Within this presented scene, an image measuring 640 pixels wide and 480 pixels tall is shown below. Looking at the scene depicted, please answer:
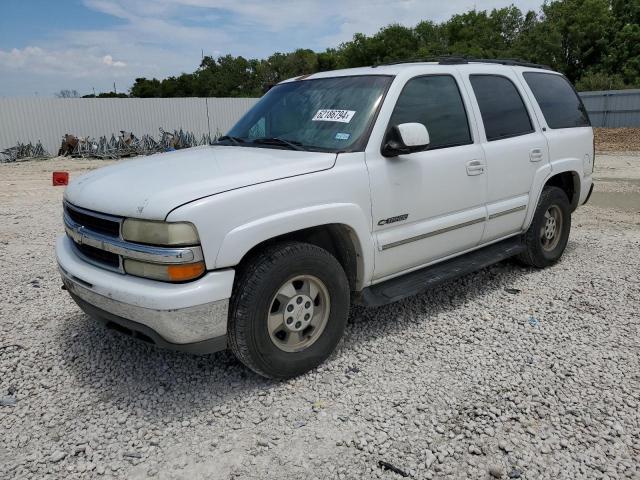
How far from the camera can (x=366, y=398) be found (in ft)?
10.1

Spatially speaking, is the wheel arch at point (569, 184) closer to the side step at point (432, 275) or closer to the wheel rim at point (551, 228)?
the wheel rim at point (551, 228)

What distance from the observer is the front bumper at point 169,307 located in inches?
106

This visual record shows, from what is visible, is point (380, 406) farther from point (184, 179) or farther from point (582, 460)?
point (184, 179)

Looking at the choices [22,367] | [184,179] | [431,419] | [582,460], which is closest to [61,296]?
[22,367]

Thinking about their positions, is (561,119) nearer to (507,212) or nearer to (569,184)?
(569,184)

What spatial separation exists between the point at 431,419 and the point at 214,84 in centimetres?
7341

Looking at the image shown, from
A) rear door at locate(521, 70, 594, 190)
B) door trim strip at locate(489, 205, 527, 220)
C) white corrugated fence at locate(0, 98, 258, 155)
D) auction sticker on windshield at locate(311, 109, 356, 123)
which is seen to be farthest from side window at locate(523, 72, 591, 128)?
white corrugated fence at locate(0, 98, 258, 155)

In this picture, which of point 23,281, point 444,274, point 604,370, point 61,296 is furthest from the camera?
point 23,281

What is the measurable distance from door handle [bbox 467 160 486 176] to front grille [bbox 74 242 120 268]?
259 centimetres

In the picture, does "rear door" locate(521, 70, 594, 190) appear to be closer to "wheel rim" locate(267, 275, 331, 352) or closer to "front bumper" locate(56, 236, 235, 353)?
"wheel rim" locate(267, 275, 331, 352)

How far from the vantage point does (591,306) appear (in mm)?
4352

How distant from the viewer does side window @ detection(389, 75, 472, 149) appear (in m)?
3.74

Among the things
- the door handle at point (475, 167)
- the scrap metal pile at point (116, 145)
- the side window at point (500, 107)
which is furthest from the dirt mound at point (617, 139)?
the door handle at point (475, 167)

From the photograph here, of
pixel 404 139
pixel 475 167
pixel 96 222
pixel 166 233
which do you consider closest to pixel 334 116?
pixel 404 139
